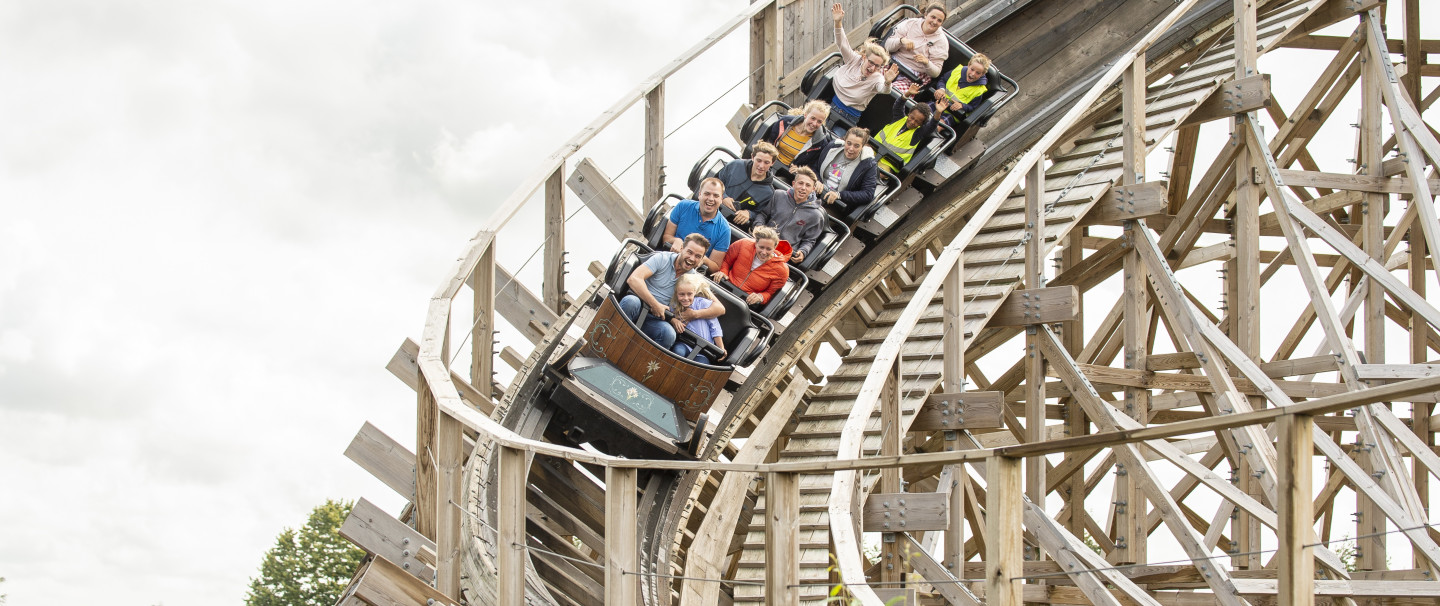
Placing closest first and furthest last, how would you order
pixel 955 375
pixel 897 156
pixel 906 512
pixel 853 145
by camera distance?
pixel 906 512 → pixel 955 375 → pixel 853 145 → pixel 897 156

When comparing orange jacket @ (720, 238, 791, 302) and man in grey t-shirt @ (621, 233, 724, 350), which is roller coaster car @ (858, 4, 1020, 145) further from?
man in grey t-shirt @ (621, 233, 724, 350)

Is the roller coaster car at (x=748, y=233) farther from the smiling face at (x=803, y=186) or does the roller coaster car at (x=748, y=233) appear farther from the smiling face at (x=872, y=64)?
the smiling face at (x=872, y=64)

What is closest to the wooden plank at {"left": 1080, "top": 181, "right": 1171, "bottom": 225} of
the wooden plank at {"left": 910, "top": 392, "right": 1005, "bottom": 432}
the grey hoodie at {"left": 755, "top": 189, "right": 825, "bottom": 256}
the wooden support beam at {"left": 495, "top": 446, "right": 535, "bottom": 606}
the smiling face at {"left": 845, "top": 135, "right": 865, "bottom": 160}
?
the smiling face at {"left": 845, "top": 135, "right": 865, "bottom": 160}

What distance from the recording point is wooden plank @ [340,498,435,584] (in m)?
6.30

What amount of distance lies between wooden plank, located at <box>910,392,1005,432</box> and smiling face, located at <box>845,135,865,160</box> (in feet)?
6.66

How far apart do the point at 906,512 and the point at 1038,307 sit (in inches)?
65.1

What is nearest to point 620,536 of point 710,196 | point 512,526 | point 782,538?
point 512,526

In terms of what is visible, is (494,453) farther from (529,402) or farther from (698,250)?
(698,250)

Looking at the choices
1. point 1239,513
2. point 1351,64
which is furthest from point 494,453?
point 1351,64

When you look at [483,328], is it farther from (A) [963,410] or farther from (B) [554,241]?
(A) [963,410]

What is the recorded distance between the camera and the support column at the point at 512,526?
18.1 ft

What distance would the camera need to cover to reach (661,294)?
790cm

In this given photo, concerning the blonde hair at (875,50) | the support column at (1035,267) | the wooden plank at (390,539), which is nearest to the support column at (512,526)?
the wooden plank at (390,539)

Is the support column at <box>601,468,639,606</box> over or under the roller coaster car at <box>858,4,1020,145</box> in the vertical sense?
under
